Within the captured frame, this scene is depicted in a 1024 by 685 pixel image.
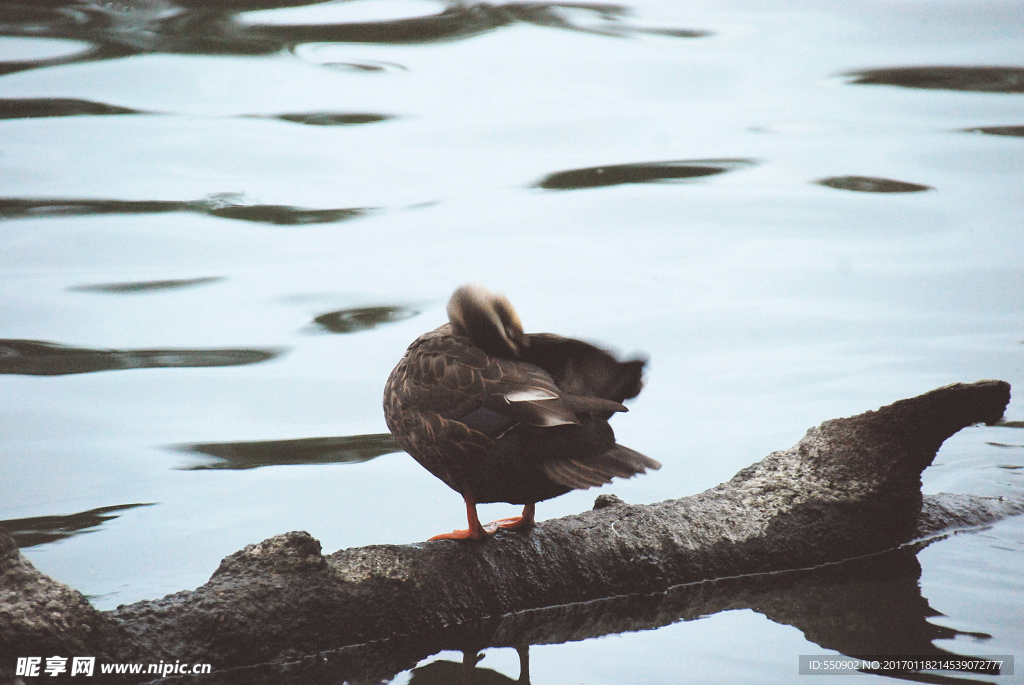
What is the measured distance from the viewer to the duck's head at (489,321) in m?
3.70

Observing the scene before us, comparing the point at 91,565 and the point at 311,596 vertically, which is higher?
the point at 311,596

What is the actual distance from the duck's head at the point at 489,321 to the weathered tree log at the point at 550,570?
65cm

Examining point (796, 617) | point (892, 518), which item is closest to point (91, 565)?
point (796, 617)

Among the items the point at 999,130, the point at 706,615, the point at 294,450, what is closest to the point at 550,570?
Result: the point at 706,615

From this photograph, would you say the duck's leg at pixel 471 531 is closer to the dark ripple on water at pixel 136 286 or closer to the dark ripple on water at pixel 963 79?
the dark ripple on water at pixel 136 286

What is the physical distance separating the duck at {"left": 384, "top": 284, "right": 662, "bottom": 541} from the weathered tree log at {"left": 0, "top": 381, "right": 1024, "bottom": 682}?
9.2 inches

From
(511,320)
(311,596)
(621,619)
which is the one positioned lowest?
(621,619)

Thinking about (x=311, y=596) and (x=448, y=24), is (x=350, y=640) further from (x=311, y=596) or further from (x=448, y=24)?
(x=448, y=24)

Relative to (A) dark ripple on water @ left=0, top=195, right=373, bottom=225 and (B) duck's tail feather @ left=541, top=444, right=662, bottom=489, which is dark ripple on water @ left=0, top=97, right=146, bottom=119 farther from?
(B) duck's tail feather @ left=541, top=444, right=662, bottom=489

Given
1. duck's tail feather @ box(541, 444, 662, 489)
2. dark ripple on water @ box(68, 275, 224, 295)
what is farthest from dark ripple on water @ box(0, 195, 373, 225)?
duck's tail feather @ box(541, 444, 662, 489)

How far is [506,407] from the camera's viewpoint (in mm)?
3475

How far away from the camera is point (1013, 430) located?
646cm

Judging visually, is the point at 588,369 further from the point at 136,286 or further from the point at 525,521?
the point at 136,286

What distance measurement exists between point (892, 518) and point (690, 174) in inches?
333
